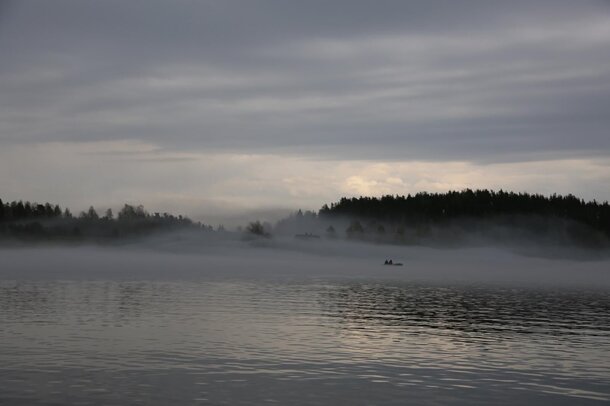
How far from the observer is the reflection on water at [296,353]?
45.8 m

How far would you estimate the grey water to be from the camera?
150ft

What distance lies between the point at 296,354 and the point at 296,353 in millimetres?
500

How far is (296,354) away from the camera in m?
60.2

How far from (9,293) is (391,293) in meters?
62.3

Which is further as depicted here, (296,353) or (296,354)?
(296,353)

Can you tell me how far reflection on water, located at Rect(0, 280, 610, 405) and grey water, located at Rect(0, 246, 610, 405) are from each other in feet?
0.38

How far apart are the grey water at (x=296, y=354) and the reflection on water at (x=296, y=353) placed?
0.12 m

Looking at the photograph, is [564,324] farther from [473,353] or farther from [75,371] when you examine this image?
[75,371]

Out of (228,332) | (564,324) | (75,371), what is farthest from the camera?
(564,324)

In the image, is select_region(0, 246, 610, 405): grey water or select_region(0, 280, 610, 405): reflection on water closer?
select_region(0, 246, 610, 405): grey water

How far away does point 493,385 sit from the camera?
4941 centimetres

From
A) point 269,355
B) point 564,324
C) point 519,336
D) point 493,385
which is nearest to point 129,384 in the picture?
point 269,355

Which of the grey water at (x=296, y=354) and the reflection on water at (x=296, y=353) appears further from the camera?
the reflection on water at (x=296, y=353)

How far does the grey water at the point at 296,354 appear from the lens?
1795 inches
